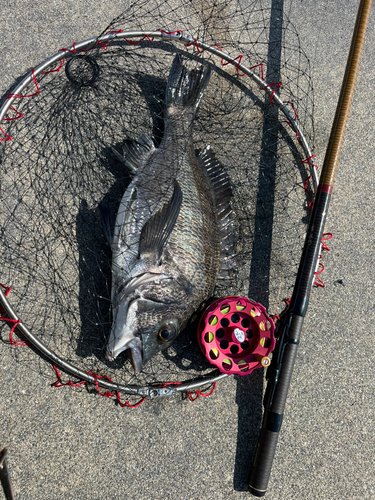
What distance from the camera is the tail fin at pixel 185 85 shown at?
2.64 meters

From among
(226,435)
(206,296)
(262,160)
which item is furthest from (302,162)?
(226,435)

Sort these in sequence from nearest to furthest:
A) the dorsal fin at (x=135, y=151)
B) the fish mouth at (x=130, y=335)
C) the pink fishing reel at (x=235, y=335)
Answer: the fish mouth at (x=130, y=335) < the pink fishing reel at (x=235, y=335) < the dorsal fin at (x=135, y=151)

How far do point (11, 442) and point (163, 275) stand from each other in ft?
4.93

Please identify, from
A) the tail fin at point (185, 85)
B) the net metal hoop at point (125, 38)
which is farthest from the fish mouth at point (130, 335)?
the tail fin at point (185, 85)

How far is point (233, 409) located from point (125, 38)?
2.97m

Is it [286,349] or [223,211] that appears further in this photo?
[223,211]

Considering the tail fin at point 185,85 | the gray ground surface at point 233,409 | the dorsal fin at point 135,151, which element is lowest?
the gray ground surface at point 233,409

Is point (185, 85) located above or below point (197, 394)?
above

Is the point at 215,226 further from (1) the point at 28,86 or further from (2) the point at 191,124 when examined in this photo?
(1) the point at 28,86

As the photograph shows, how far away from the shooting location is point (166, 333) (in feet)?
7.29

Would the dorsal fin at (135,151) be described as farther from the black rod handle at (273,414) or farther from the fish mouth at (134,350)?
the black rod handle at (273,414)

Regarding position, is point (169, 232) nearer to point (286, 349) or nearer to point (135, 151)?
point (135, 151)

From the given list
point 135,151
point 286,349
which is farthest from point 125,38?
point 286,349

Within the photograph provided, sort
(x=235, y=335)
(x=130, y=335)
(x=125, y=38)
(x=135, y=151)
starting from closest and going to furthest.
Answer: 1. (x=130, y=335)
2. (x=235, y=335)
3. (x=135, y=151)
4. (x=125, y=38)
